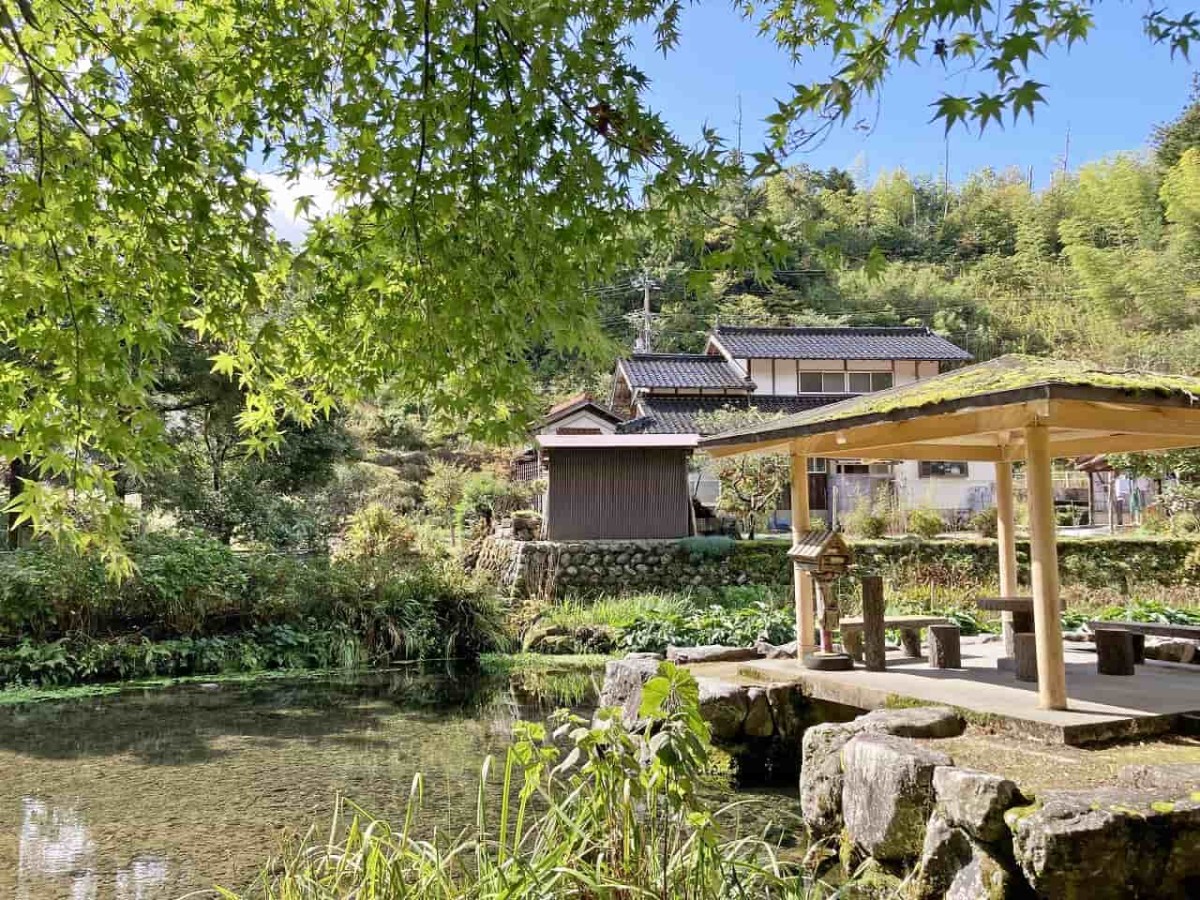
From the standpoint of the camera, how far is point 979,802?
3.74 meters

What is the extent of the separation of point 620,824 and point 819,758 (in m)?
2.47

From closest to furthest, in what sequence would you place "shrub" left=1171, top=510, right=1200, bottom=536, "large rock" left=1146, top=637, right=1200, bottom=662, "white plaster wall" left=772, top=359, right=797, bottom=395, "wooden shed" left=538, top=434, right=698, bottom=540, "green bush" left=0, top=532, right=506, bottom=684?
"large rock" left=1146, top=637, right=1200, bottom=662
"green bush" left=0, top=532, right=506, bottom=684
"shrub" left=1171, top=510, right=1200, bottom=536
"wooden shed" left=538, top=434, right=698, bottom=540
"white plaster wall" left=772, top=359, right=797, bottom=395

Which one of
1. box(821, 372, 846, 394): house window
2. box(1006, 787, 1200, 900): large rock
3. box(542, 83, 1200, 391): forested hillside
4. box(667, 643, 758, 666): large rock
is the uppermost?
box(542, 83, 1200, 391): forested hillside

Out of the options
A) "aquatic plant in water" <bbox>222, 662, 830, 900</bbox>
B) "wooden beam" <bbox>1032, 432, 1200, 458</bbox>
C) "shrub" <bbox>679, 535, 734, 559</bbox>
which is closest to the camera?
"aquatic plant in water" <bbox>222, 662, 830, 900</bbox>

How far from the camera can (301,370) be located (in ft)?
13.1

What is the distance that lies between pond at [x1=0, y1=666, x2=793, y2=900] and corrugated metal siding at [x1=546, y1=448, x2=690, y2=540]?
5.24 meters

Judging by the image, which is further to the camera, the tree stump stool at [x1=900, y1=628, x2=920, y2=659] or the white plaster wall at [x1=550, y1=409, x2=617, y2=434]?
the white plaster wall at [x1=550, y1=409, x2=617, y2=434]

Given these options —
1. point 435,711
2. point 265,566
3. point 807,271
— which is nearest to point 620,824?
point 435,711

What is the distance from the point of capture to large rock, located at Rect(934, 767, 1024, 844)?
3699 mm

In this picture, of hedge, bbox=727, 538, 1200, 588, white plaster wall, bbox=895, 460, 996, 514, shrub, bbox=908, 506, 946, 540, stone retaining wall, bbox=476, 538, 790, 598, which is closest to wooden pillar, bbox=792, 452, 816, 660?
hedge, bbox=727, 538, 1200, 588

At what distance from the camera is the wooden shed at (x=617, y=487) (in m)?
15.4

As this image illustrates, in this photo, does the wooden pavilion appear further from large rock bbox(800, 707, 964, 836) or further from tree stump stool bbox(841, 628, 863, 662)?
large rock bbox(800, 707, 964, 836)

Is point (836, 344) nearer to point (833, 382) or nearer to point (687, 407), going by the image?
point (833, 382)

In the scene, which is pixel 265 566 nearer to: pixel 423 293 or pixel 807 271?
pixel 423 293
